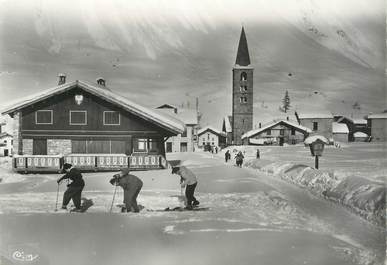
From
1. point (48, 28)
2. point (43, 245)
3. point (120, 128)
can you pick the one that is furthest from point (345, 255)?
point (48, 28)

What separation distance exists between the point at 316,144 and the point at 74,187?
286 inches

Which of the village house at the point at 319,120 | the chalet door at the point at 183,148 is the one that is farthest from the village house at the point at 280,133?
the chalet door at the point at 183,148

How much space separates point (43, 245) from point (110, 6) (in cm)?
591

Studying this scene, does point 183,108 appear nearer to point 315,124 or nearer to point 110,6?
point 110,6

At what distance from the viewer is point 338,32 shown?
962 centimetres

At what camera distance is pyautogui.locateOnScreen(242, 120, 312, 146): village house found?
12579 millimetres

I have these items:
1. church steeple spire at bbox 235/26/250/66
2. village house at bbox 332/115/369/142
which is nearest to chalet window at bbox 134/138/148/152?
church steeple spire at bbox 235/26/250/66

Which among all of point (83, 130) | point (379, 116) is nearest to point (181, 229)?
point (83, 130)

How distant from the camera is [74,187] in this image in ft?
28.5

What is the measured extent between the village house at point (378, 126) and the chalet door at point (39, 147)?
8.55 metres

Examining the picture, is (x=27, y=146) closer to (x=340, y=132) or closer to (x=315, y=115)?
(x=315, y=115)

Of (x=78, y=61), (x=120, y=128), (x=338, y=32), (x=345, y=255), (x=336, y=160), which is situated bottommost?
(x=345, y=255)

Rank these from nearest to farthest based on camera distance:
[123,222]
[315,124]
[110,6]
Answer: [123,222] → [110,6] → [315,124]

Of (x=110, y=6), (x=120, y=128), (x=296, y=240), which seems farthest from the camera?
(x=120, y=128)
